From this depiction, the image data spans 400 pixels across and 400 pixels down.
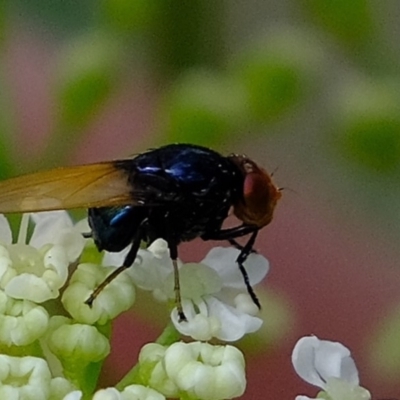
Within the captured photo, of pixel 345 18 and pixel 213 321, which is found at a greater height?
pixel 345 18

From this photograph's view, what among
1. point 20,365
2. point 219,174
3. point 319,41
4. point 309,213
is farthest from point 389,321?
point 20,365

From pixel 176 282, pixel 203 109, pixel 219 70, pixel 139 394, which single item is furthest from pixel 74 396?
pixel 219 70

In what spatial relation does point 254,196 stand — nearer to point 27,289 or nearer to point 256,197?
point 256,197

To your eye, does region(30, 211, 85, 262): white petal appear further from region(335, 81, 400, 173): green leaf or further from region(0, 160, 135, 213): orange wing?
region(335, 81, 400, 173): green leaf

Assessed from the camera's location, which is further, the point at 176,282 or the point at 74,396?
the point at 176,282

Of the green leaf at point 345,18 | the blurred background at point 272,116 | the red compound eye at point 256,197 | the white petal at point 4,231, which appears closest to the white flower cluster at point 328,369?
the red compound eye at point 256,197

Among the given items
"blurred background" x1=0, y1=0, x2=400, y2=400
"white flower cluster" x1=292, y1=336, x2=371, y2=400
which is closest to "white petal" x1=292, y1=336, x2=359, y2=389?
"white flower cluster" x1=292, y1=336, x2=371, y2=400

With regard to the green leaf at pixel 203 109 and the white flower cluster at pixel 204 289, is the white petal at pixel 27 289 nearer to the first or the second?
the white flower cluster at pixel 204 289
